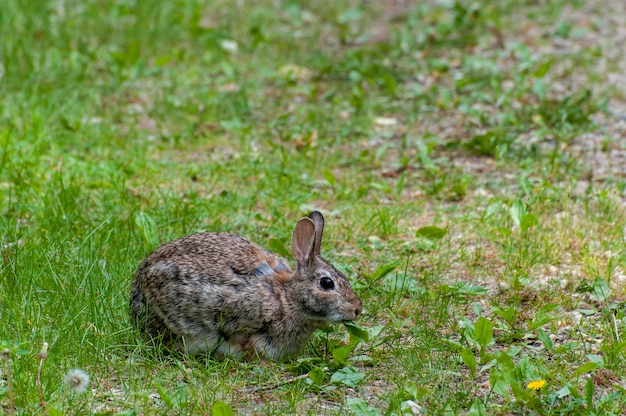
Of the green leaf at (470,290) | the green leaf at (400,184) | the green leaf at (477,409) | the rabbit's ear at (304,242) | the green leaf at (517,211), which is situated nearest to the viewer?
the green leaf at (477,409)

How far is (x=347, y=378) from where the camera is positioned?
177 inches

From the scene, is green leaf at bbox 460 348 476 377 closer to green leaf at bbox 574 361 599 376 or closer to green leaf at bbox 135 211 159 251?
green leaf at bbox 574 361 599 376

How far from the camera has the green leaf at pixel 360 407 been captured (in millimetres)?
4109

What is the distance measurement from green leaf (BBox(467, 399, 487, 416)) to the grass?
0.04 ft

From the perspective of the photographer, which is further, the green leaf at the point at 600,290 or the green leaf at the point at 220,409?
the green leaf at the point at 600,290

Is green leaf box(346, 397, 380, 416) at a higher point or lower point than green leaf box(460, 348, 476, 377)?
lower

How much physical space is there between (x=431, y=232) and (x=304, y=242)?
161 cm

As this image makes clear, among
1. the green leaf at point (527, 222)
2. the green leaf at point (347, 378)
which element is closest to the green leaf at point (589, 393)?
the green leaf at point (347, 378)

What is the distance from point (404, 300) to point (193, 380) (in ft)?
4.99

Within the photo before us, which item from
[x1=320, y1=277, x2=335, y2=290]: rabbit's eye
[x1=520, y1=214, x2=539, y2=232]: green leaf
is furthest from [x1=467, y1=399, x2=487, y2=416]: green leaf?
[x1=520, y1=214, x2=539, y2=232]: green leaf

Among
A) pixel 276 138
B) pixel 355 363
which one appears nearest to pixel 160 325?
pixel 355 363

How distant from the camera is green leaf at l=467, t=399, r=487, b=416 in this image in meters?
4.08

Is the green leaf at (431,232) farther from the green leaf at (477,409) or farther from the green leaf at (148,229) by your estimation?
the green leaf at (477,409)

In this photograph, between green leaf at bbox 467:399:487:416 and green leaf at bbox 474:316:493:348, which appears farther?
green leaf at bbox 474:316:493:348
